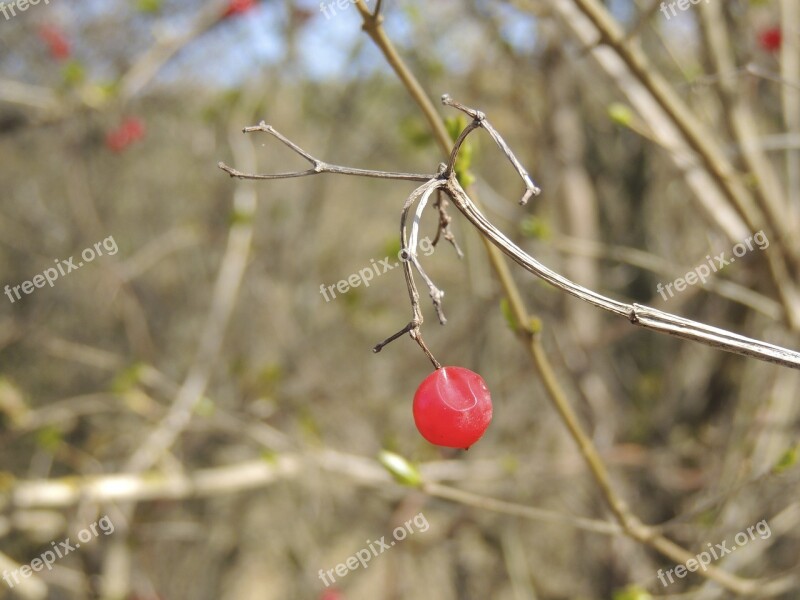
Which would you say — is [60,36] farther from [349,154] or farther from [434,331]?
[434,331]

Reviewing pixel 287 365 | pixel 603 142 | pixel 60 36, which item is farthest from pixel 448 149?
pixel 60 36

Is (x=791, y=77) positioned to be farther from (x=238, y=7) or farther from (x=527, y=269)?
(x=238, y=7)

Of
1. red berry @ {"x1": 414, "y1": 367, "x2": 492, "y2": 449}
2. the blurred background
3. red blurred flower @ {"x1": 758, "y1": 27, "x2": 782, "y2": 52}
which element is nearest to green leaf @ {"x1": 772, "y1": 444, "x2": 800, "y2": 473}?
the blurred background

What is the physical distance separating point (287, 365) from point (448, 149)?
315 cm

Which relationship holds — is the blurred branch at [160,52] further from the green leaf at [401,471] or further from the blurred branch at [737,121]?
the green leaf at [401,471]

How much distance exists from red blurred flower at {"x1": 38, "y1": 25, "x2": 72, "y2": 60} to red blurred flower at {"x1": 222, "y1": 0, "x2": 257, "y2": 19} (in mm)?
1174

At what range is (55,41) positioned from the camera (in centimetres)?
391

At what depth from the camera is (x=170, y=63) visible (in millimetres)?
4480

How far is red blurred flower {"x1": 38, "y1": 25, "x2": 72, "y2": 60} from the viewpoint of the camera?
3.89m

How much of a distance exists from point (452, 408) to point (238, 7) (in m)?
2.85

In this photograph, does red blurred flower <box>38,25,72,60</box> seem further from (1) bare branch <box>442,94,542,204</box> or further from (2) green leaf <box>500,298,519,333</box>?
(1) bare branch <box>442,94,542,204</box>

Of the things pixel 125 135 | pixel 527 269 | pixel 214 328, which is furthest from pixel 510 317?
pixel 125 135

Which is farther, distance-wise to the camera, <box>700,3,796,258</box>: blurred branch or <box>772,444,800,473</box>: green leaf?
<box>700,3,796,258</box>: blurred branch

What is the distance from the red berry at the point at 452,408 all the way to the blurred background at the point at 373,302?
0.39 meters
